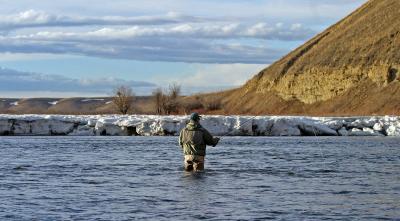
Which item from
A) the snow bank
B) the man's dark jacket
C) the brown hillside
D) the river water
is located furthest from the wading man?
the brown hillside

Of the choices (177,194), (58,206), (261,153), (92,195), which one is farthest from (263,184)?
(261,153)

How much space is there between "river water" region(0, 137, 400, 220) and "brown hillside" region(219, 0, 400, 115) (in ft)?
210

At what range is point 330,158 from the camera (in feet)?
104

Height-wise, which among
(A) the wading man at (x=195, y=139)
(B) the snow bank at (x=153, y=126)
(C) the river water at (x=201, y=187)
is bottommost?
(C) the river water at (x=201, y=187)

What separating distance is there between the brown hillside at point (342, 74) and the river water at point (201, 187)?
210 feet

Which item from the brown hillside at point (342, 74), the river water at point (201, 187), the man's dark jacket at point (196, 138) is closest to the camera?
the river water at point (201, 187)

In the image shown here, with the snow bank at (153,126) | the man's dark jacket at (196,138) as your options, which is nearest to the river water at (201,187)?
the man's dark jacket at (196,138)

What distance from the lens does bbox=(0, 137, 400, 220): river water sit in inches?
630

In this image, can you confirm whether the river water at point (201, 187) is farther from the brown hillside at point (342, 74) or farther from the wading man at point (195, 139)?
the brown hillside at point (342, 74)

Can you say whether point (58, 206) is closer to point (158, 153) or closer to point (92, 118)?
point (158, 153)

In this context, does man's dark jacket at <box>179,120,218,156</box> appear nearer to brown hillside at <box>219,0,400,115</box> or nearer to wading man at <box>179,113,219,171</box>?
wading man at <box>179,113,219,171</box>

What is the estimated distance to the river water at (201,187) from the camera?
16.0 metres

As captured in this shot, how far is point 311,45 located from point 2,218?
100 m

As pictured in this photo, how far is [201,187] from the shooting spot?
20.2 m
